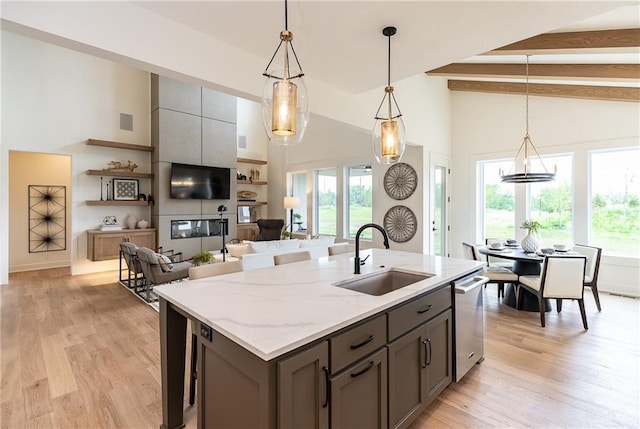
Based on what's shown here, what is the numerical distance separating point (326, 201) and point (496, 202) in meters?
3.76

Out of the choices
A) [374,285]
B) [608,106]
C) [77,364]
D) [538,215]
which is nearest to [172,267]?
[77,364]

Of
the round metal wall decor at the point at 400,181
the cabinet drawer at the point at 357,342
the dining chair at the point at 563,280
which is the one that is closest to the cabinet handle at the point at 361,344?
the cabinet drawer at the point at 357,342

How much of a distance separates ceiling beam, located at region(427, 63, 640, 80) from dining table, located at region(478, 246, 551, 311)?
246cm

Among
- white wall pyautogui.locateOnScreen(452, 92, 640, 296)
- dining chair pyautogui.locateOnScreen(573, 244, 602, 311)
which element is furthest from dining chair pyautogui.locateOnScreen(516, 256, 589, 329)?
white wall pyautogui.locateOnScreen(452, 92, 640, 296)

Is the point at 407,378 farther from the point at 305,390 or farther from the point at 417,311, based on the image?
the point at 305,390

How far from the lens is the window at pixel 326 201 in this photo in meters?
7.57

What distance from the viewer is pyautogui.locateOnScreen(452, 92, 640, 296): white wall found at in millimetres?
4599

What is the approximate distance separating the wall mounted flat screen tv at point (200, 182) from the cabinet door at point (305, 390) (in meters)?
6.37

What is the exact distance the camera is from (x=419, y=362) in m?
1.79

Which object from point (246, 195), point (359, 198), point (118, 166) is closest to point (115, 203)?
point (118, 166)

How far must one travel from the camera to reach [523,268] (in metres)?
4.04

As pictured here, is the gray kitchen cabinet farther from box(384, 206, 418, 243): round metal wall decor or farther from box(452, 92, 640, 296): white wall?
box(452, 92, 640, 296): white wall

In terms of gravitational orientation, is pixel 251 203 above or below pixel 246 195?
below

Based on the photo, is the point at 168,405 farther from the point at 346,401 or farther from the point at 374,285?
the point at 374,285
